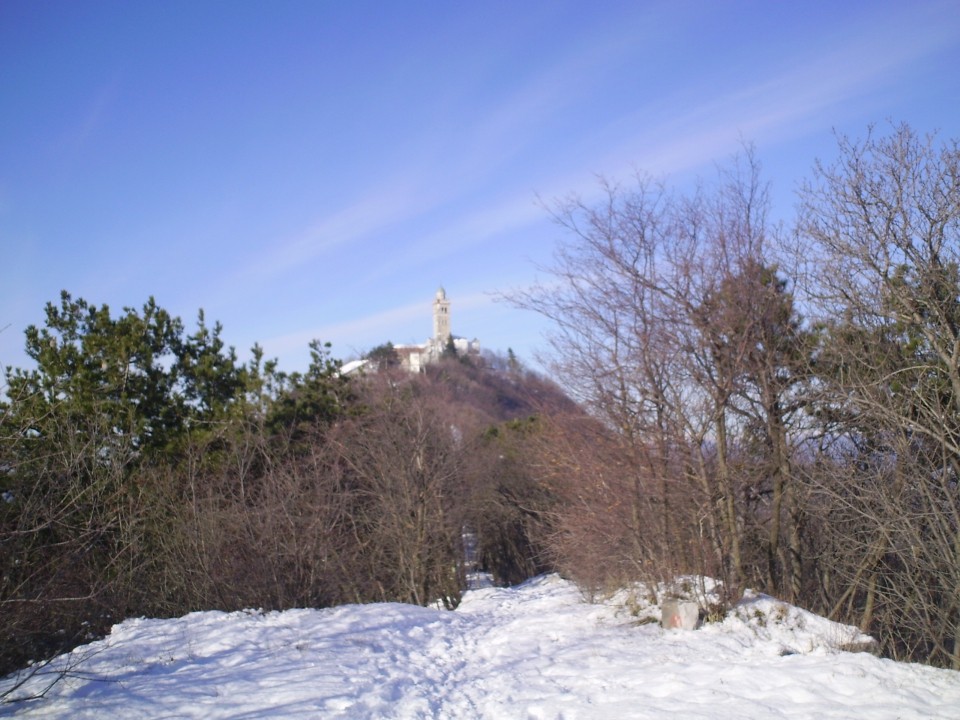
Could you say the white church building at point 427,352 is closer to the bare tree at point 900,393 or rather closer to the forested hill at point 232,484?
the forested hill at point 232,484

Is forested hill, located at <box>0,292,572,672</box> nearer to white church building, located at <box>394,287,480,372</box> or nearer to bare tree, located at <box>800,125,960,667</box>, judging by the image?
bare tree, located at <box>800,125,960,667</box>

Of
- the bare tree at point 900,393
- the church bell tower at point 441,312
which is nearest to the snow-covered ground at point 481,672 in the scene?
the bare tree at point 900,393

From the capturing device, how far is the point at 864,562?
1123 centimetres

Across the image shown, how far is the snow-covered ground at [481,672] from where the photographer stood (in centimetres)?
623

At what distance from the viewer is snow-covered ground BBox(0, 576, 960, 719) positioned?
20.4 feet

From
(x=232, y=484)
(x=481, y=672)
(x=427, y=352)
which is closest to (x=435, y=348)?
(x=427, y=352)

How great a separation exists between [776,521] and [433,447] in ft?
34.8

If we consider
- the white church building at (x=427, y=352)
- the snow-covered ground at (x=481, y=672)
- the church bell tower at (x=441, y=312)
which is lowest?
the snow-covered ground at (x=481, y=672)

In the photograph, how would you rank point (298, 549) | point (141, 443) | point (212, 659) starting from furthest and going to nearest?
point (141, 443)
point (298, 549)
point (212, 659)

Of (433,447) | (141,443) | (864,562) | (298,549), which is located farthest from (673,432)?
(141,443)

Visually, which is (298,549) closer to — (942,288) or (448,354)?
(942,288)

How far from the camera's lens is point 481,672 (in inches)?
331

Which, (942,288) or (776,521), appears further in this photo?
(776,521)

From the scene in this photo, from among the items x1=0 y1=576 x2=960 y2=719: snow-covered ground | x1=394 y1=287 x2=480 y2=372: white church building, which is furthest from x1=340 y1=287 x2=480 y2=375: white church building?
x1=0 y1=576 x2=960 y2=719: snow-covered ground
